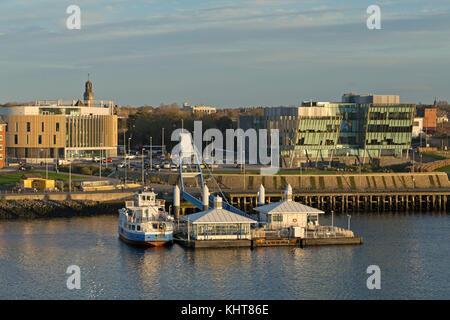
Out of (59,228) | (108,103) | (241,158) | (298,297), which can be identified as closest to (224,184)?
(241,158)

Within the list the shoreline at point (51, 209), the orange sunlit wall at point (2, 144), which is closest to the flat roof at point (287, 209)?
the shoreline at point (51, 209)

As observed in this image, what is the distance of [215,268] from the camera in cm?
6650

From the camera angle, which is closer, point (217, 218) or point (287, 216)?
point (217, 218)

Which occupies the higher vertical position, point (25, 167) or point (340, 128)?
point (340, 128)

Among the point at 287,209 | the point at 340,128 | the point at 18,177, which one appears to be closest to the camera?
the point at 287,209

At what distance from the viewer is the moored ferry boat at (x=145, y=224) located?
2987 inches

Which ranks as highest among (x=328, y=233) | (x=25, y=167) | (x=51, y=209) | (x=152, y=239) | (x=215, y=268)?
(x=25, y=167)

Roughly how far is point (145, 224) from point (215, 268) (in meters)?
12.2

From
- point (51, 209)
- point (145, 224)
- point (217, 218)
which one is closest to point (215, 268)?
point (217, 218)

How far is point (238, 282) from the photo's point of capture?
62281 mm

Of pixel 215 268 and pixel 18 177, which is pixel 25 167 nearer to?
pixel 18 177

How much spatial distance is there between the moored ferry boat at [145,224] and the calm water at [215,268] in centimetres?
119
